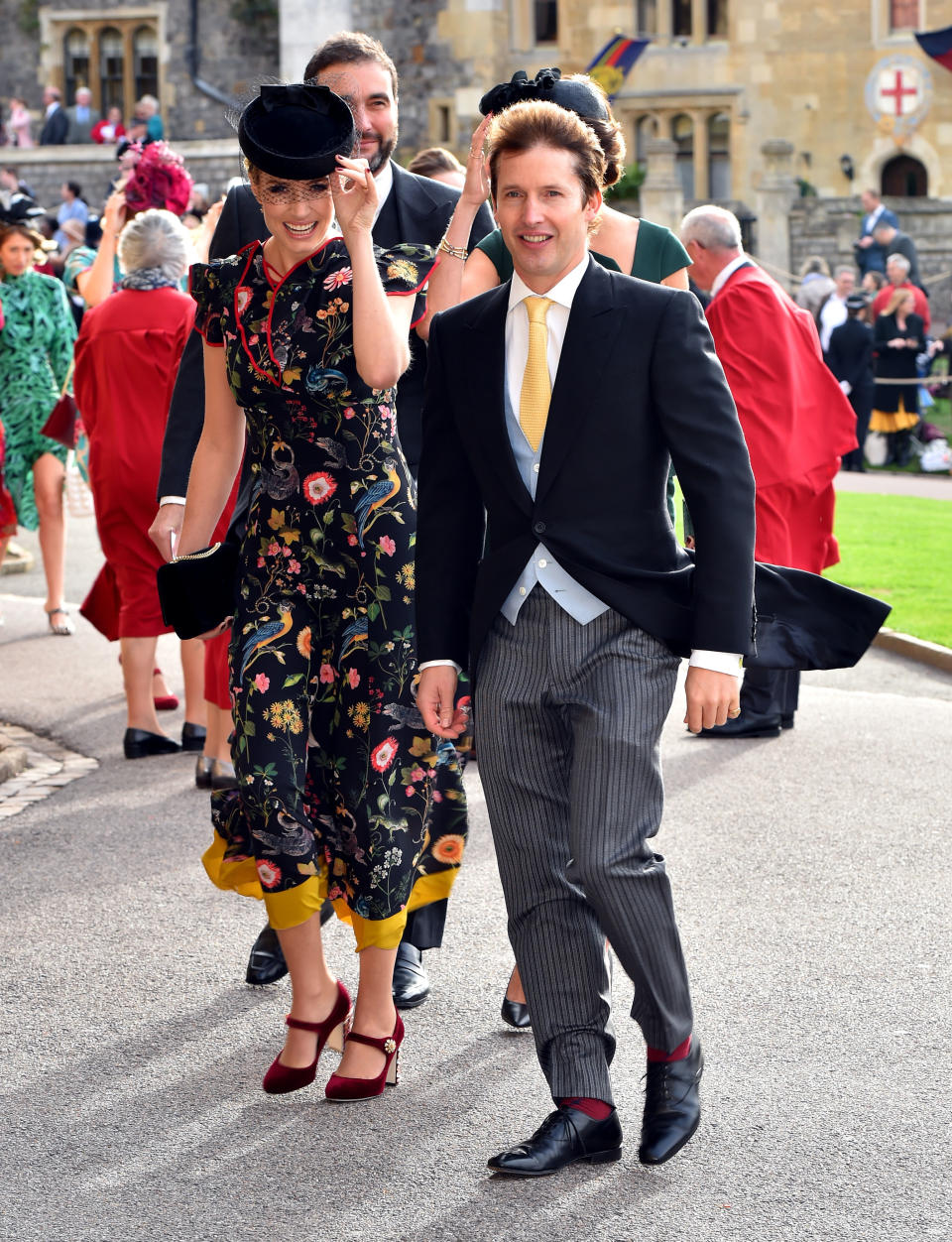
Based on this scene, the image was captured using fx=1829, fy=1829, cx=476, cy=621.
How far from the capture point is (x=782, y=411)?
7969 mm

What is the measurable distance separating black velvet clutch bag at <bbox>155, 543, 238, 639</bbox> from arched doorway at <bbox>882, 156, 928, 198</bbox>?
126 feet

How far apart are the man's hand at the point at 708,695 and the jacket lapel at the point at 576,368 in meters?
0.46

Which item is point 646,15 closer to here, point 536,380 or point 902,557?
point 902,557

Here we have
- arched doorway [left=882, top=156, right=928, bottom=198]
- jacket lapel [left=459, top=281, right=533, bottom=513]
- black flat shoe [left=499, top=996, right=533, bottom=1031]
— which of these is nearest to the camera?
jacket lapel [left=459, top=281, right=533, bottom=513]

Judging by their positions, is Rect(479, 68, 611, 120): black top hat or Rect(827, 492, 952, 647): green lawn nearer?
Rect(479, 68, 611, 120): black top hat

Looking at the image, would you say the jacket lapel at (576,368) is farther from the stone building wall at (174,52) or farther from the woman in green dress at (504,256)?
the stone building wall at (174,52)

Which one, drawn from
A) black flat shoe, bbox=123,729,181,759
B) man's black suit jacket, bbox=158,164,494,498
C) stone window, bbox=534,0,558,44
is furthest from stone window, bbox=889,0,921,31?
man's black suit jacket, bbox=158,164,494,498

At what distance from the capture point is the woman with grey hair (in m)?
7.54

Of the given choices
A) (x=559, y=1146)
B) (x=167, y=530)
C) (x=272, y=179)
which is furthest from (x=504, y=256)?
(x=559, y=1146)

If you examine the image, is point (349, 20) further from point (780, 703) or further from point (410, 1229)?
point (410, 1229)

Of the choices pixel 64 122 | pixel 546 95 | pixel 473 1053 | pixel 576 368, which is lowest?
pixel 473 1053

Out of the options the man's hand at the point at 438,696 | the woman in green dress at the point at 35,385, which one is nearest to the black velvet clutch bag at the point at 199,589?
the man's hand at the point at 438,696

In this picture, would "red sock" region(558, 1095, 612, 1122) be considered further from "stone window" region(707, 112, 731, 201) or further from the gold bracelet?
Result: "stone window" region(707, 112, 731, 201)

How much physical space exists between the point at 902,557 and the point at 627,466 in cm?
982
